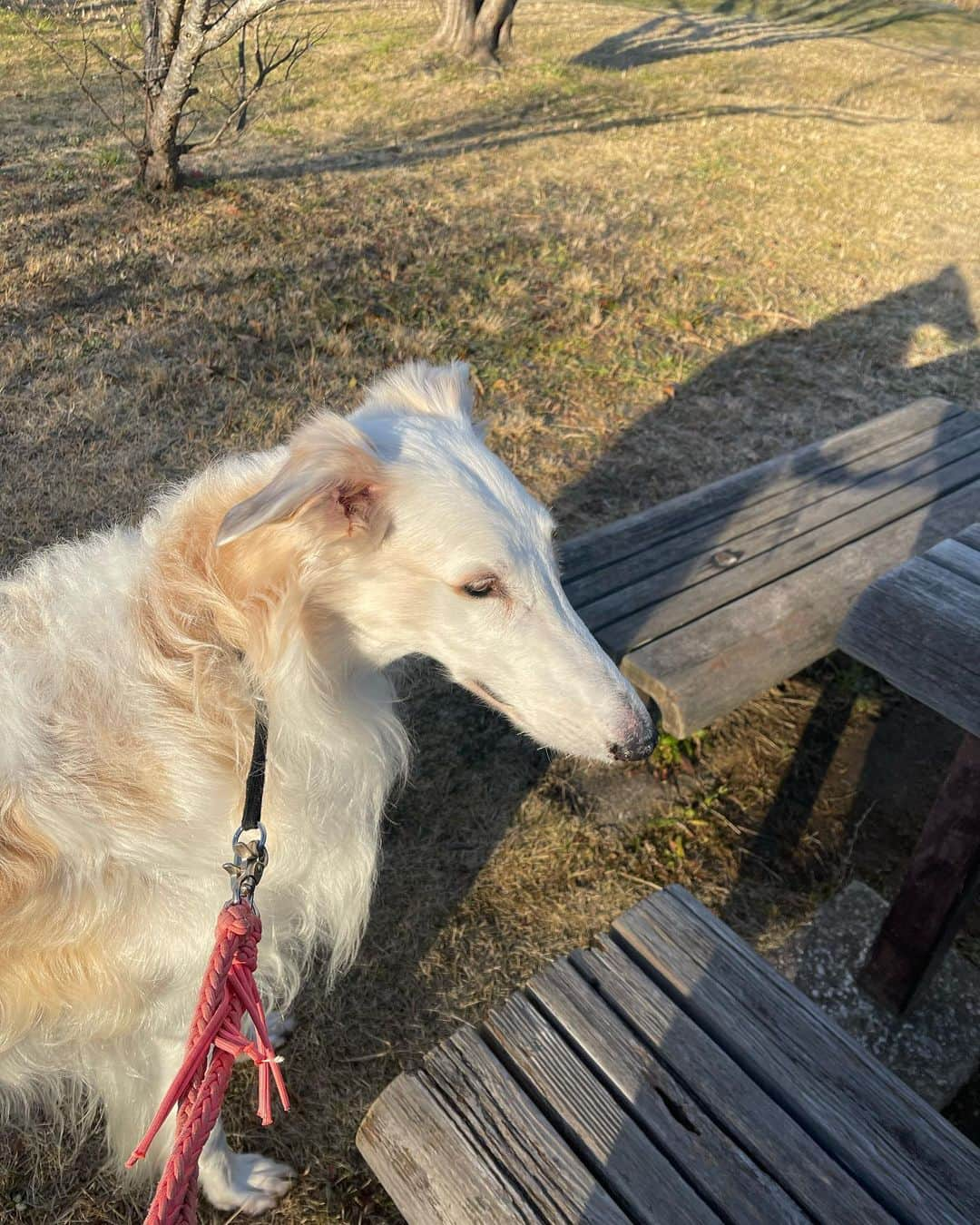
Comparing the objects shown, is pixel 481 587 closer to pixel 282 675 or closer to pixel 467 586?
pixel 467 586

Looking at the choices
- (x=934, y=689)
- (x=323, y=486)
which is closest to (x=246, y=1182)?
(x=323, y=486)

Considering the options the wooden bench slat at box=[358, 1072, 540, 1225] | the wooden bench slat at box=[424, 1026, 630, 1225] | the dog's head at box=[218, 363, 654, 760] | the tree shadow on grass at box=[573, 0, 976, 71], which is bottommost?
the wooden bench slat at box=[358, 1072, 540, 1225]

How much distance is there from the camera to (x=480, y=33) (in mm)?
11836

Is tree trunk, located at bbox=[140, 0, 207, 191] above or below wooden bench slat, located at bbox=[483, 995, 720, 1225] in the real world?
above

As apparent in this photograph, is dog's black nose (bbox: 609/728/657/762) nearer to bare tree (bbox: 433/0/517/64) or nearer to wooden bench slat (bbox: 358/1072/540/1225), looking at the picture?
wooden bench slat (bbox: 358/1072/540/1225)

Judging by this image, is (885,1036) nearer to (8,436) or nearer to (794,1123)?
(794,1123)

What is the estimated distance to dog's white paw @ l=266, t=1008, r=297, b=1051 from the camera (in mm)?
2453

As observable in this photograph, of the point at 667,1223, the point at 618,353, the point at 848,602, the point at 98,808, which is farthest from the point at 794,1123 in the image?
the point at 618,353

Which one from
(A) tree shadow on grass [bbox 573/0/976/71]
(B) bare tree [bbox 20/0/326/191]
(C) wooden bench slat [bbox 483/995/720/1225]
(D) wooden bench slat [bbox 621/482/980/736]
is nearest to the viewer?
(C) wooden bench slat [bbox 483/995/720/1225]

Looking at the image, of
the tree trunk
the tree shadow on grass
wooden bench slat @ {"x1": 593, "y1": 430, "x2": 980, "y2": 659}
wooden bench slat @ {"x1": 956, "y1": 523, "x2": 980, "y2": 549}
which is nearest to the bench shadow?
wooden bench slat @ {"x1": 593, "y1": 430, "x2": 980, "y2": 659}

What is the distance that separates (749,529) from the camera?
3322 mm

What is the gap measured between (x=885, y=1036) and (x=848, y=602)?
51.7 inches

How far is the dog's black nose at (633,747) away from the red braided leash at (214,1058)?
0.76 m

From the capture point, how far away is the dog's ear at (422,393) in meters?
2.08
